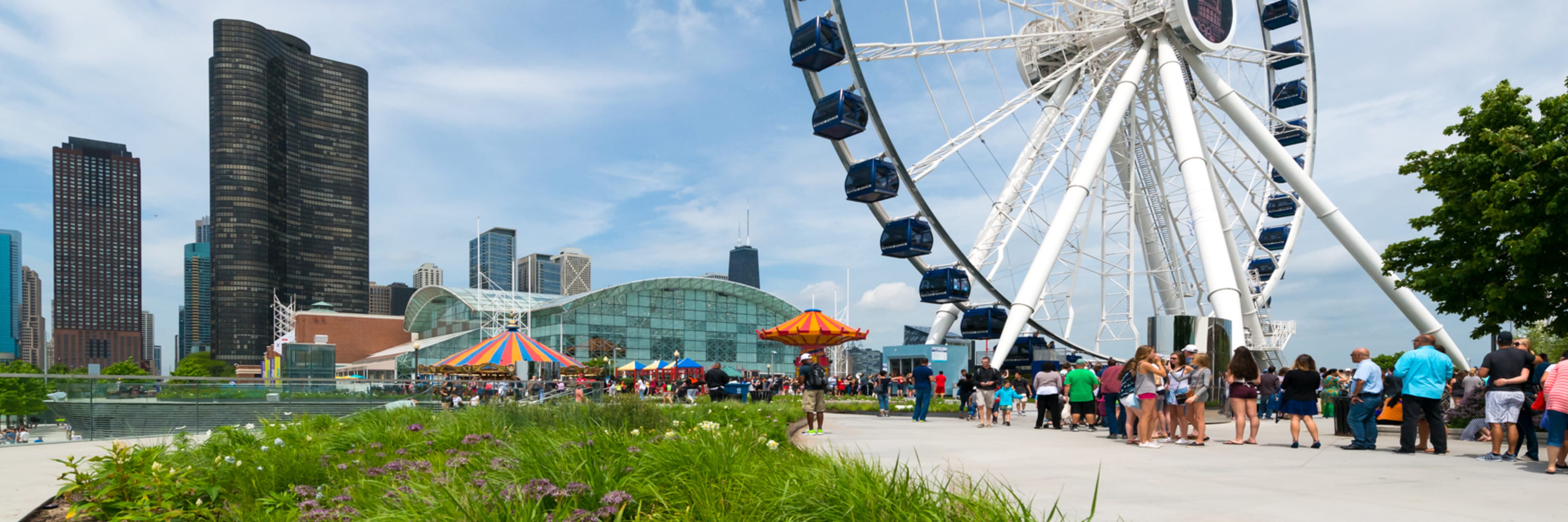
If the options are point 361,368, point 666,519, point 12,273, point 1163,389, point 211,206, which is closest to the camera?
point 666,519

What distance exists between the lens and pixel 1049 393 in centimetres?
1698

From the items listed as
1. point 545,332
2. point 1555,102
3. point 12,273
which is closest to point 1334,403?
point 1555,102

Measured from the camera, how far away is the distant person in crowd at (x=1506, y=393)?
1034 cm

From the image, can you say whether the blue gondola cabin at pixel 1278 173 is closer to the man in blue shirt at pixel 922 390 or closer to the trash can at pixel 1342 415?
the man in blue shirt at pixel 922 390

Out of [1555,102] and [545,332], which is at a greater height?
[1555,102]

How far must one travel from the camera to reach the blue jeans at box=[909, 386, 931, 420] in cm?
1908

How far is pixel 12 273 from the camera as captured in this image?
16638cm

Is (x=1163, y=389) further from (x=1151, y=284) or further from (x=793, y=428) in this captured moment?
(x=1151, y=284)

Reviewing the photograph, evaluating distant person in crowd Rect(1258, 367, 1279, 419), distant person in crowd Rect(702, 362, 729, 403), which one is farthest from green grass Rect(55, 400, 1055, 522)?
distant person in crowd Rect(1258, 367, 1279, 419)

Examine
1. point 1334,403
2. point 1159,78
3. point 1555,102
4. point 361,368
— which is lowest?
point 361,368

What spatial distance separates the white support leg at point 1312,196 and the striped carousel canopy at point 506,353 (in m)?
18.6

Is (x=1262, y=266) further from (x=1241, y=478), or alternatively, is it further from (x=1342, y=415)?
(x=1241, y=478)

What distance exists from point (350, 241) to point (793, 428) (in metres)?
175

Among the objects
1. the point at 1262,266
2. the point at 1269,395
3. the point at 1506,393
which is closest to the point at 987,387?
the point at 1269,395
